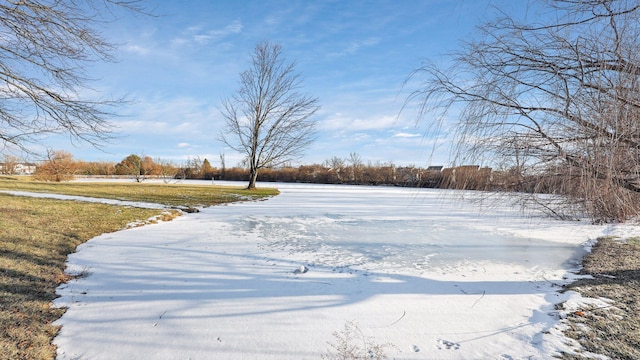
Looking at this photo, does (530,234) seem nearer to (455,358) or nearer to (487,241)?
(487,241)

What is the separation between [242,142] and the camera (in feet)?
64.9

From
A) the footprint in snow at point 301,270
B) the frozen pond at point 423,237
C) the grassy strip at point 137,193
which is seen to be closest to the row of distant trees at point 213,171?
the grassy strip at point 137,193

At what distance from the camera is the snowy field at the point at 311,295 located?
2389 mm

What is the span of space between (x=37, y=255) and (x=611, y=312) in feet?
22.3

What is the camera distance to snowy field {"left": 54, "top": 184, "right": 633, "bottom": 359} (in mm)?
2389

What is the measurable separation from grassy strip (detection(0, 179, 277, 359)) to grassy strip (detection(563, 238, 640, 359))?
4067mm

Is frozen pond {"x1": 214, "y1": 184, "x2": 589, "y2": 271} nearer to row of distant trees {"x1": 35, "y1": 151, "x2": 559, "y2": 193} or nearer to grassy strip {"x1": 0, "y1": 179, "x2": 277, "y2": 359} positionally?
grassy strip {"x1": 0, "y1": 179, "x2": 277, "y2": 359}

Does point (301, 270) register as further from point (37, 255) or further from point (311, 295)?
point (37, 255)

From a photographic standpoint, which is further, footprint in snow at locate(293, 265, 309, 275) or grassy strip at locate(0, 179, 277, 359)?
footprint in snow at locate(293, 265, 309, 275)

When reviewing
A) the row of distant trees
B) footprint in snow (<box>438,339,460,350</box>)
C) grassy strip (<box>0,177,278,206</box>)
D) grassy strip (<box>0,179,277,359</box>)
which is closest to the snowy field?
footprint in snow (<box>438,339,460,350</box>)

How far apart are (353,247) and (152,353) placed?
12.0 feet

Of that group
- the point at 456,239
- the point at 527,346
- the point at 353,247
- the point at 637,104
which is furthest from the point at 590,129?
the point at 456,239

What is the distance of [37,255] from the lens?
4.23m

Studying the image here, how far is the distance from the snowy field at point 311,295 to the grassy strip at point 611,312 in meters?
0.20
